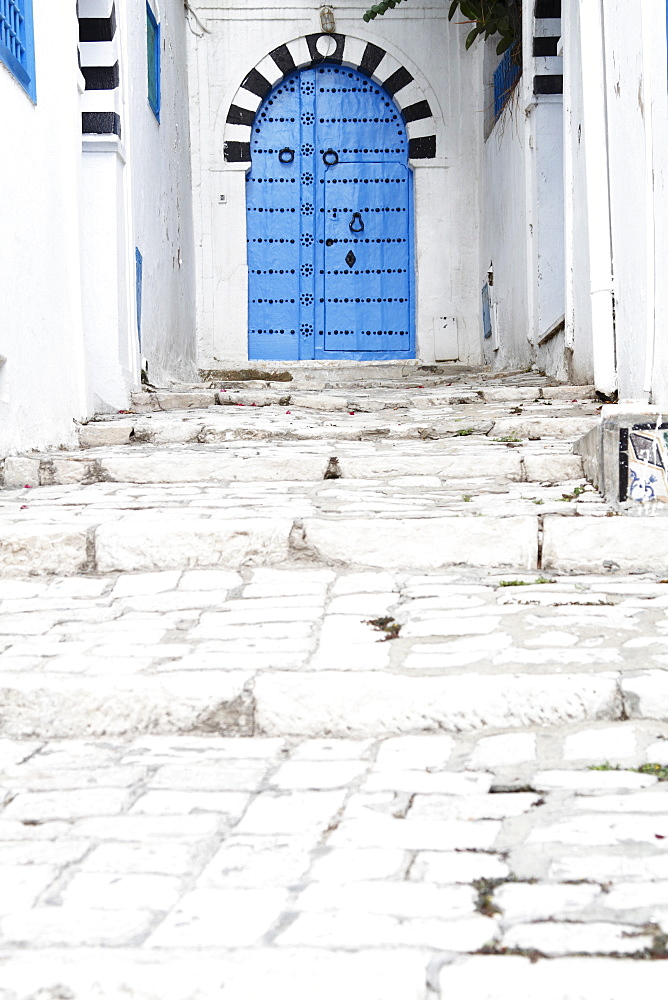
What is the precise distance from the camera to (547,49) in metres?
7.15

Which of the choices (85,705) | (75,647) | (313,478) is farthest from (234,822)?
(313,478)

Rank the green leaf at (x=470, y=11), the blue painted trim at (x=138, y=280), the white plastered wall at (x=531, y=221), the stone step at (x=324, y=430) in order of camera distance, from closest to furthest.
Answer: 1. the stone step at (x=324, y=430)
2. the blue painted trim at (x=138, y=280)
3. the white plastered wall at (x=531, y=221)
4. the green leaf at (x=470, y=11)

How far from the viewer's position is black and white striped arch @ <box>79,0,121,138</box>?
605 cm

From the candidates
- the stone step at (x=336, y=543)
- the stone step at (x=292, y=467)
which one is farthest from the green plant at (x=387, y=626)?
the stone step at (x=292, y=467)

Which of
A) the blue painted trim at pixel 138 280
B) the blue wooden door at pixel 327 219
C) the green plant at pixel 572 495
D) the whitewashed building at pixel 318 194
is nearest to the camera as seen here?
the green plant at pixel 572 495

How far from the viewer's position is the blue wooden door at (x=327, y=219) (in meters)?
9.61

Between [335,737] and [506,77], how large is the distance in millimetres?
7477

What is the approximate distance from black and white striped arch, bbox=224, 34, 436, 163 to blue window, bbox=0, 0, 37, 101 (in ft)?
16.4

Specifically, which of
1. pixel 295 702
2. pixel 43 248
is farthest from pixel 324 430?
pixel 295 702

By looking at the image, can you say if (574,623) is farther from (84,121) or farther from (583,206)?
(84,121)

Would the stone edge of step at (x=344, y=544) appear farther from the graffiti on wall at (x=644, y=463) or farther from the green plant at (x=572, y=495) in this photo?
the green plant at (x=572, y=495)

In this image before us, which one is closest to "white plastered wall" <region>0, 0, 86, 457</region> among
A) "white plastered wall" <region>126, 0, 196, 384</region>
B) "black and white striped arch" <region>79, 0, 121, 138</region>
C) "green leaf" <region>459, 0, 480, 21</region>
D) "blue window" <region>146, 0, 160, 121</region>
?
"black and white striped arch" <region>79, 0, 121, 138</region>

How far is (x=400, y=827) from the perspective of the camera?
167 centimetres

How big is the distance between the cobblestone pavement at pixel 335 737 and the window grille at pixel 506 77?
4804 millimetres
